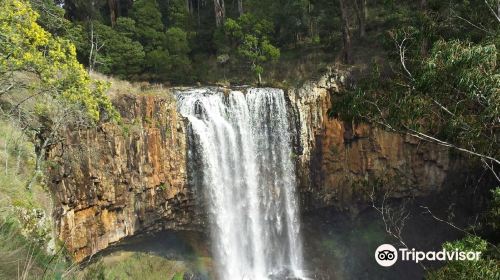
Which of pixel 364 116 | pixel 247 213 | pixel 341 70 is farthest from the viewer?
pixel 341 70

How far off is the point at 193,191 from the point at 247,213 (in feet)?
10.3

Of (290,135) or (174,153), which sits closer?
(174,153)

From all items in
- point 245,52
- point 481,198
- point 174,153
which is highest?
point 245,52

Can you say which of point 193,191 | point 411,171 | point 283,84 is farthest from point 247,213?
point 411,171

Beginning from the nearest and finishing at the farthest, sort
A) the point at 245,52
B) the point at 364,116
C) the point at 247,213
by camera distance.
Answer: the point at 364,116 → the point at 247,213 → the point at 245,52

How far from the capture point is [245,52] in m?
23.7

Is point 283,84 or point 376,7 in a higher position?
point 376,7

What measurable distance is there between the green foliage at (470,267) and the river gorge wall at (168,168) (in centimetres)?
872

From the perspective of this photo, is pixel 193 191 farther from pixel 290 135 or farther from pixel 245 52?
pixel 245 52

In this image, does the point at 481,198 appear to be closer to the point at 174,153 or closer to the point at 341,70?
the point at 341,70

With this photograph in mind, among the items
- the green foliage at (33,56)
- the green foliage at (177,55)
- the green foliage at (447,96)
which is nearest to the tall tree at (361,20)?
the green foliage at (177,55)

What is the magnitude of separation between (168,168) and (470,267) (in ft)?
43.0

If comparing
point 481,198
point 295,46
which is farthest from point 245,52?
point 481,198

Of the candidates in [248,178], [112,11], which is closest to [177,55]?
[112,11]
